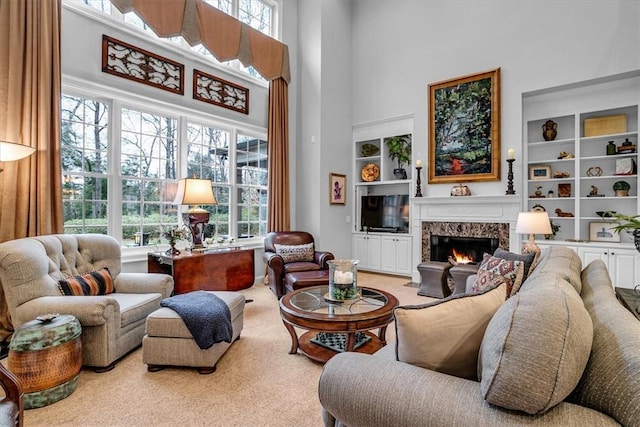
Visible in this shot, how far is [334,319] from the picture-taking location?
2229 mm

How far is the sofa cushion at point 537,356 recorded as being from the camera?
84cm

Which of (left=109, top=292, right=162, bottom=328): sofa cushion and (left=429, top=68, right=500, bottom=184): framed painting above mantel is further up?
(left=429, top=68, right=500, bottom=184): framed painting above mantel

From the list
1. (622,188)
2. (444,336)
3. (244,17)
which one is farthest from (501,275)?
(244,17)

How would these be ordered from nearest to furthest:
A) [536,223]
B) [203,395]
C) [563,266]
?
[563,266], [203,395], [536,223]

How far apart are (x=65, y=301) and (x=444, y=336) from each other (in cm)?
246

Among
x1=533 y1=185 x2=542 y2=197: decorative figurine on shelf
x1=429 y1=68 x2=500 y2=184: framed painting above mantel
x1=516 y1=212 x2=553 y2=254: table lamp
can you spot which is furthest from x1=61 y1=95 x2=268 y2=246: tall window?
x1=533 y1=185 x2=542 y2=197: decorative figurine on shelf

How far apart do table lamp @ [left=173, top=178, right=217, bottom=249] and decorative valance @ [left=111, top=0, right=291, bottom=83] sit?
5.96ft

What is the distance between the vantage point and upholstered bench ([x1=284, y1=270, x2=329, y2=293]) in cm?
375

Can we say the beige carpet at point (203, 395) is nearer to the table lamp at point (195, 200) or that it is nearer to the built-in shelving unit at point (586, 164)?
the table lamp at point (195, 200)

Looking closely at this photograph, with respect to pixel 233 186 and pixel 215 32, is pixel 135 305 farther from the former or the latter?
pixel 215 32

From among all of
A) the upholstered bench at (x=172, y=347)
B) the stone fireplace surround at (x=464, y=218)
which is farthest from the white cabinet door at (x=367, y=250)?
the upholstered bench at (x=172, y=347)

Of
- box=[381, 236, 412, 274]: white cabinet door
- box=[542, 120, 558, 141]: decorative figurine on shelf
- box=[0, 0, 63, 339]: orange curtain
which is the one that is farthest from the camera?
box=[381, 236, 412, 274]: white cabinet door

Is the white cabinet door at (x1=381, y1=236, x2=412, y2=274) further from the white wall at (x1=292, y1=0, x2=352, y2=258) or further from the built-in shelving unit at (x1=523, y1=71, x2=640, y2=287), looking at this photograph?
the built-in shelving unit at (x1=523, y1=71, x2=640, y2=287)

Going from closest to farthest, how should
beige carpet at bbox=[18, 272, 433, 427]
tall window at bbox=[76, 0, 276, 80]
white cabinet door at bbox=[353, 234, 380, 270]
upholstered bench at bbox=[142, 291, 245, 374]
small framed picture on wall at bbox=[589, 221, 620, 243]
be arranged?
beige carpet at bbox=[18, 272, 433, 427]
upholstered bench at bbox=[142, 291, 245, 374]
tall window at bbox=[76, 0, 276, 80]
small framed picture on wall at bbox=[589, 221, 620, 243]
white cabinet door at bbox=[353, 234, 380, 270]
